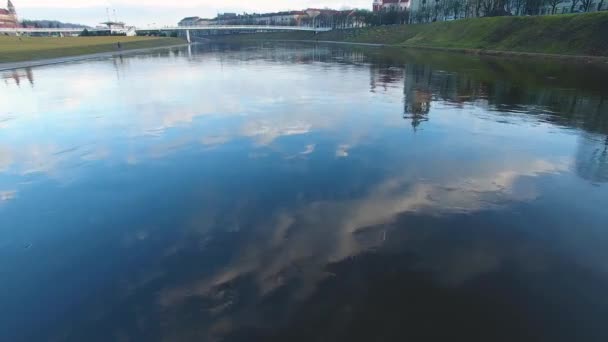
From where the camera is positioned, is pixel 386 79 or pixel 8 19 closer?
pixel 386 79

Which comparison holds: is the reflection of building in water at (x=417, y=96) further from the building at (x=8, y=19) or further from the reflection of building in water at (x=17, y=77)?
the building at (x=8, y=19)

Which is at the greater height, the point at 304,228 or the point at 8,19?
the point at 8,19

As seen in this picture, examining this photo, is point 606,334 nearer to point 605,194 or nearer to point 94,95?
point 605,194

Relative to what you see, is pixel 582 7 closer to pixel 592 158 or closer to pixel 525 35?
pixel 525 35

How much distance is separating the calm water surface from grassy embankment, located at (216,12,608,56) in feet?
149

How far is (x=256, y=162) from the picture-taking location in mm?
14430

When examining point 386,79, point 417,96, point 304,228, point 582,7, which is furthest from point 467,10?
point 304,228

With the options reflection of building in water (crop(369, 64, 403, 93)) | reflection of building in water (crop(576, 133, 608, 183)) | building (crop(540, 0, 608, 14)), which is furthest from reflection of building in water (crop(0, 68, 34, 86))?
building (crop(540, 0, 608, 14))

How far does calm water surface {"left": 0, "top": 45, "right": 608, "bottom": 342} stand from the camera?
6832mm

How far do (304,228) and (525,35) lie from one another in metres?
75.8

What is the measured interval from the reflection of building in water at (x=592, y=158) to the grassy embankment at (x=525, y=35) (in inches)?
1859

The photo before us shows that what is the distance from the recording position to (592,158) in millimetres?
14586

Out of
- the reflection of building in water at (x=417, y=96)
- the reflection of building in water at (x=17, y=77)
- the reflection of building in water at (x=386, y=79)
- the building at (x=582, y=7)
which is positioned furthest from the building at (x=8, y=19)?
the building at (x=582, y=7)

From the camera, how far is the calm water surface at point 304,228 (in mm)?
6832
